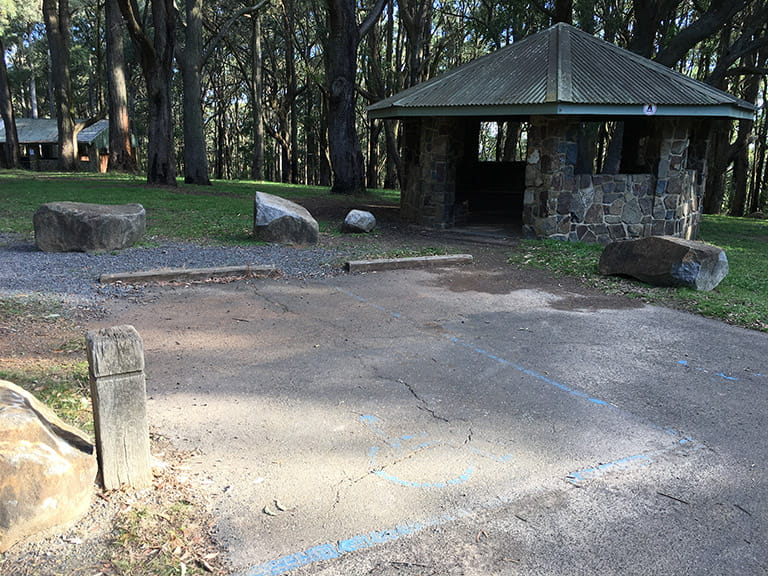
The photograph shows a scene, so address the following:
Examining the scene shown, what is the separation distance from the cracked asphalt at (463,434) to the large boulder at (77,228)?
9.60ft

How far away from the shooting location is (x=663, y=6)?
18609 mm

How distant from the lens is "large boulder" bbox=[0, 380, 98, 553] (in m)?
2.74

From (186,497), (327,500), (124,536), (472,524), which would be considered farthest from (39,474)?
(472,524)

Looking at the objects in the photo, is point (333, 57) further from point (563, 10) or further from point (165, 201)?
point (165, 201)

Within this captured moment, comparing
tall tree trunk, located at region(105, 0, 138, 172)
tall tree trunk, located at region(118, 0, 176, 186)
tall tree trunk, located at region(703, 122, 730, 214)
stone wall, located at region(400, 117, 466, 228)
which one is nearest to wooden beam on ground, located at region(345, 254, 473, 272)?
stone wall, located at region(400, 117, 466, 228)

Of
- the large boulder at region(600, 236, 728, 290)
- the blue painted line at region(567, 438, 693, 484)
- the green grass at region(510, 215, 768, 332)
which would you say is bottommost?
the blue painted line at region(567, 438, 693, 484)

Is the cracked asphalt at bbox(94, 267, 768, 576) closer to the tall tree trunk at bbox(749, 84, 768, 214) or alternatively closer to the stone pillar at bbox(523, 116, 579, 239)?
the stone pillar at bbox(523, 116, 579, 239)

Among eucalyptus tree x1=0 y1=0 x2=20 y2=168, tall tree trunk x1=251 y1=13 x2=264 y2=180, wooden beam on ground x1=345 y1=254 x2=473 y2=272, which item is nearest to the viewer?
wooden beam on ground x1=345 y1=254 x2=473 y2=272

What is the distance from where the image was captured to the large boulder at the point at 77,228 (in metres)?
9.33

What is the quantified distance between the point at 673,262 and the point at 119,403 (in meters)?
7.41

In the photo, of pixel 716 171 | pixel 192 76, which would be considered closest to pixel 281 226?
pixel 192 76

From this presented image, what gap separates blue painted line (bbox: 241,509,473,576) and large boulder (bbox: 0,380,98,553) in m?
0.92

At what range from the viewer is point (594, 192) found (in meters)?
12.2

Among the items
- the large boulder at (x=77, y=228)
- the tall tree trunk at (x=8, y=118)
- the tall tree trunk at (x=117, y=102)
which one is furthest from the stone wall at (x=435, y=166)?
the tall tree trunk at (x=8, y=118)
